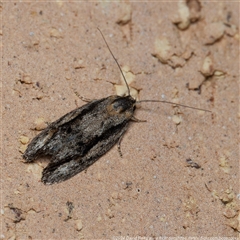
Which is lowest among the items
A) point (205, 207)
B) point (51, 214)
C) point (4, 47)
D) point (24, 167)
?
point (205, 207)

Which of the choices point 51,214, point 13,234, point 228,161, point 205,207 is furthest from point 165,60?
point 13,234

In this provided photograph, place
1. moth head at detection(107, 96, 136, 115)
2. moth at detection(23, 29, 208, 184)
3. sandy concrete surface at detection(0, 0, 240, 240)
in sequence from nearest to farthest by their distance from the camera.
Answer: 1. sandy concrete surface at detection(0, 0, 240, 240)
2. moth at detection(23, 29, 208, 184)
3. moth head at detection(107, 96, 136, 115)

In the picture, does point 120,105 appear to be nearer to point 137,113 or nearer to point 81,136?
point 137,113

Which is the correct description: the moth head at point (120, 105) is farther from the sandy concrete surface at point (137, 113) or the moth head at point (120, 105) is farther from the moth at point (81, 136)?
the sandy concrete surface at point (137, 113)

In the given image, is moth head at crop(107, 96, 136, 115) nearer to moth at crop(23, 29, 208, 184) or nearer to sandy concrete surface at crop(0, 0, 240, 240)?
moth at crop(23, 29, 208, 184)

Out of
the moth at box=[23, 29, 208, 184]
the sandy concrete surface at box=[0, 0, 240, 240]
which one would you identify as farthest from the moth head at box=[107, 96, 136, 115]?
the sandy concrete surface at box=[0, 0, 240, 240]

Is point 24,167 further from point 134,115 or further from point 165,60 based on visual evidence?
point 165,60
